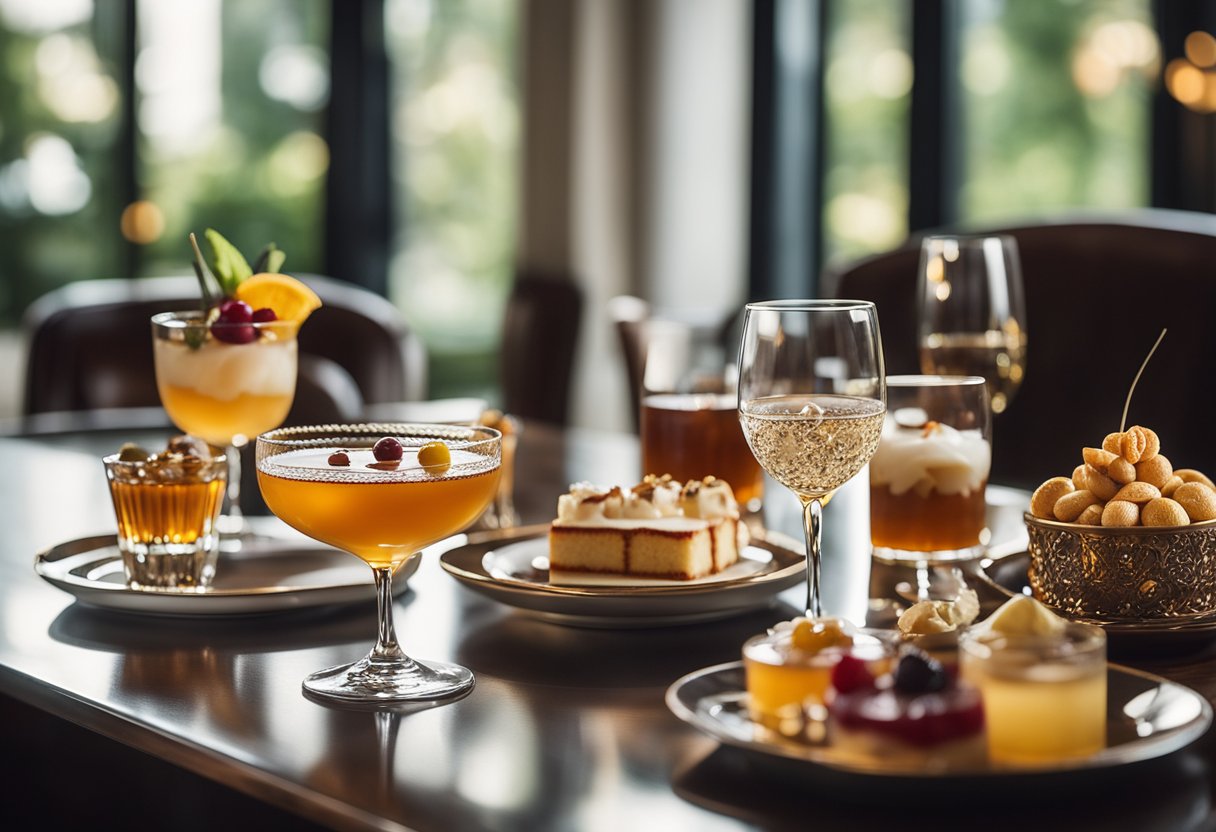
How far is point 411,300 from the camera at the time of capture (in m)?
6.46

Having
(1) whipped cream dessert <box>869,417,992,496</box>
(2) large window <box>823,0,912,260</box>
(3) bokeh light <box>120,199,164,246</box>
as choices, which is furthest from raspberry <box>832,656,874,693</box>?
(3) bokeh light <box>120,199,164,246</box>

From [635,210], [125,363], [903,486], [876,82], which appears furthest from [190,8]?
[903,486]

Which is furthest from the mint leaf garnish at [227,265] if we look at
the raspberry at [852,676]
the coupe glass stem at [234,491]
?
the raspberry at [852,676]

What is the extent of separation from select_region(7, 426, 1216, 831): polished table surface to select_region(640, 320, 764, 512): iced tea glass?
0.18 metres

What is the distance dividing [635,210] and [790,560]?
4475 mm

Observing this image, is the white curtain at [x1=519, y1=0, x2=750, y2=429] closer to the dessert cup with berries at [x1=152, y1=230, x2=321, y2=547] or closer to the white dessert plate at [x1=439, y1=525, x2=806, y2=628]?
the dessert cup with berries at [x1=152, y1=230, x2=321, y2=547]

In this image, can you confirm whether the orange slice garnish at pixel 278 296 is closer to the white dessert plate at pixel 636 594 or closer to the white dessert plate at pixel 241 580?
the white dessert plate at pixel 241 580

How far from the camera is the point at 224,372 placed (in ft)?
4.75

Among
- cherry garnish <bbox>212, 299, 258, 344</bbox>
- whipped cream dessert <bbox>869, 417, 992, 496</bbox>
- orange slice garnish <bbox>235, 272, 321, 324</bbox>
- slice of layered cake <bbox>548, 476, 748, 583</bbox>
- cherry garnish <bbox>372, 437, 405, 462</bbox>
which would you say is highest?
orange slice garnish <bbox>235, 272, 321, 324</bbox>

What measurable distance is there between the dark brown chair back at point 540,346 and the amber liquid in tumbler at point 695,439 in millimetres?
3958

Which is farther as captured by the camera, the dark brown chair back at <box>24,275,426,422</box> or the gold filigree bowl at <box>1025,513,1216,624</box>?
the dark brown chair back at <box>24,275,426,422</box>

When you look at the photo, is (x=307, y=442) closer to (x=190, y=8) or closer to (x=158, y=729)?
(x=158, y=729)

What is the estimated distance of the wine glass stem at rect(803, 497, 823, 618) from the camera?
105cm

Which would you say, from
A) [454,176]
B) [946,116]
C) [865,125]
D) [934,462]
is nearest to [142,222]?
[454,176]
